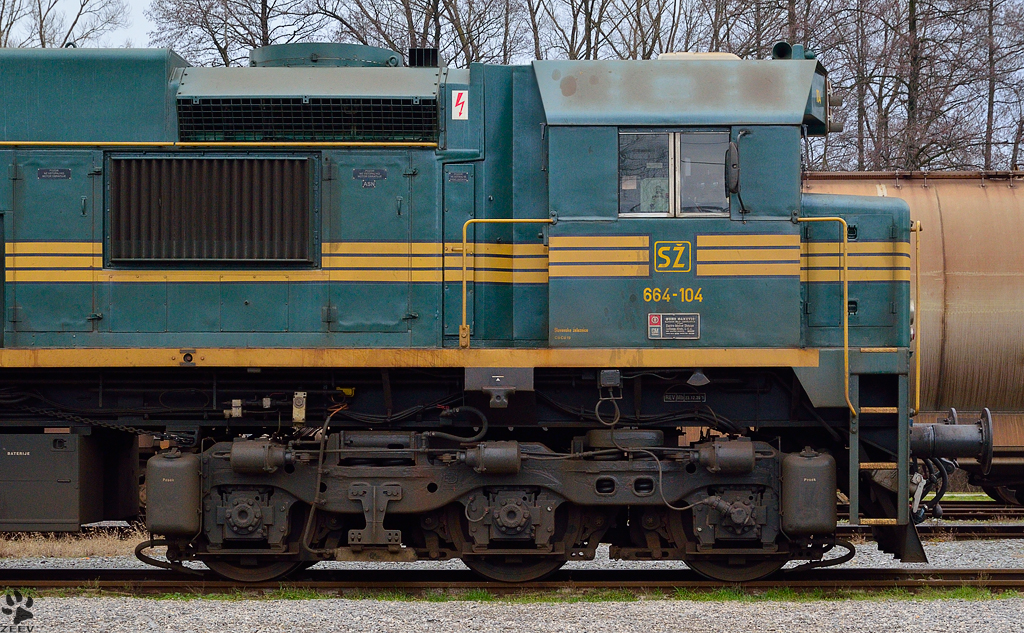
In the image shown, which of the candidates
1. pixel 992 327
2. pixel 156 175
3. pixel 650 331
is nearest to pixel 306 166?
pixel 156 175

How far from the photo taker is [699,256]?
293 inches

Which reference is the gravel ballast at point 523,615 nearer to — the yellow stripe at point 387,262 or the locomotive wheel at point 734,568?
the locomotive wheel at point 734,568

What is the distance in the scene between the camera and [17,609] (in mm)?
7008

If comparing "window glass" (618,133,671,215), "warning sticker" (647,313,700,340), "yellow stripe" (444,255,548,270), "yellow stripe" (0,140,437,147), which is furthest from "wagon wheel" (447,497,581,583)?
"yellow stripe" (0,140,437,147)

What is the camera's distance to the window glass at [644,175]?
7492mm

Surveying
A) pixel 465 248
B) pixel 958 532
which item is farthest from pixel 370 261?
pixel 958 532

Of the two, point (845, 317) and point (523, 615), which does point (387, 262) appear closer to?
point (523, 615)

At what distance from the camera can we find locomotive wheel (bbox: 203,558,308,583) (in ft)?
25.9

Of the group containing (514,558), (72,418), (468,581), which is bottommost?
(468,581)

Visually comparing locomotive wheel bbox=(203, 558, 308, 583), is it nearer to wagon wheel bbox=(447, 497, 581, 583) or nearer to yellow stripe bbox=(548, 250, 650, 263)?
wagon wheel bbox=(447, 497, 581, 583)

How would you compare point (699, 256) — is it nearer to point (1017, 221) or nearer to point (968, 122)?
point (1017, 221)

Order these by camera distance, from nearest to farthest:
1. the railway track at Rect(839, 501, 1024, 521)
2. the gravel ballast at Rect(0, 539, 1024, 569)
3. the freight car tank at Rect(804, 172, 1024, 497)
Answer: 1. the gravel ballast at Rect(0, 539, 1024, 569)
2. the freight car tank at Rect(804, 172, 1024, 497)
3. the railway track at Rect(839, 501, 1024, 521)

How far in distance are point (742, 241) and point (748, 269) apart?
23 cm

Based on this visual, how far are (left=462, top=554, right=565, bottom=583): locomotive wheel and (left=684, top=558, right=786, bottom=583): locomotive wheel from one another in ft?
3.91
